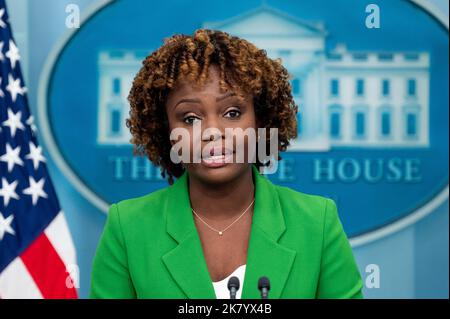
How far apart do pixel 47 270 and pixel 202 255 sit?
4.70 ft

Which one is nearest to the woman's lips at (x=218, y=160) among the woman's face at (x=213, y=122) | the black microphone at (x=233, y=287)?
the woman's face at (x=213, y=122)

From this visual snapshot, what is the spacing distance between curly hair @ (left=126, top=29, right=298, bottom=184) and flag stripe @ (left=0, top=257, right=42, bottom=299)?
129cm

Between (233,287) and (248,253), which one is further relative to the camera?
(248,253)

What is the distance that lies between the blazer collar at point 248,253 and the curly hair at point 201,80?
0.14 m

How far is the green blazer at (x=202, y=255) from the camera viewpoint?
1407 millimetres

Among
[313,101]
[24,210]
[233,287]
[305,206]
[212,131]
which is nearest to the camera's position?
[233,287]

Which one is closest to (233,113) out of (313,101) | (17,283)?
(313,101)

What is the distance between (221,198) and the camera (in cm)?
150

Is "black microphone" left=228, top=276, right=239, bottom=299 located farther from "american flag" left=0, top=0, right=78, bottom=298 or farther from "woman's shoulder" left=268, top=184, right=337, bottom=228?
"american flag" left=0, top=0, right=78, bottom=298

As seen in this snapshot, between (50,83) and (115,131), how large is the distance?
1.01 ft

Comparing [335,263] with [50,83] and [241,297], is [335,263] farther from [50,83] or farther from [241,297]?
[50,83]

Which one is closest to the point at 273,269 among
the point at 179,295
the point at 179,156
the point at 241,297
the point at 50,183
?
the point at 241,297

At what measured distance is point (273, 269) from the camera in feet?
4.63

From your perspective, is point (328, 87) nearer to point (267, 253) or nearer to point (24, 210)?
point (24, 210)
